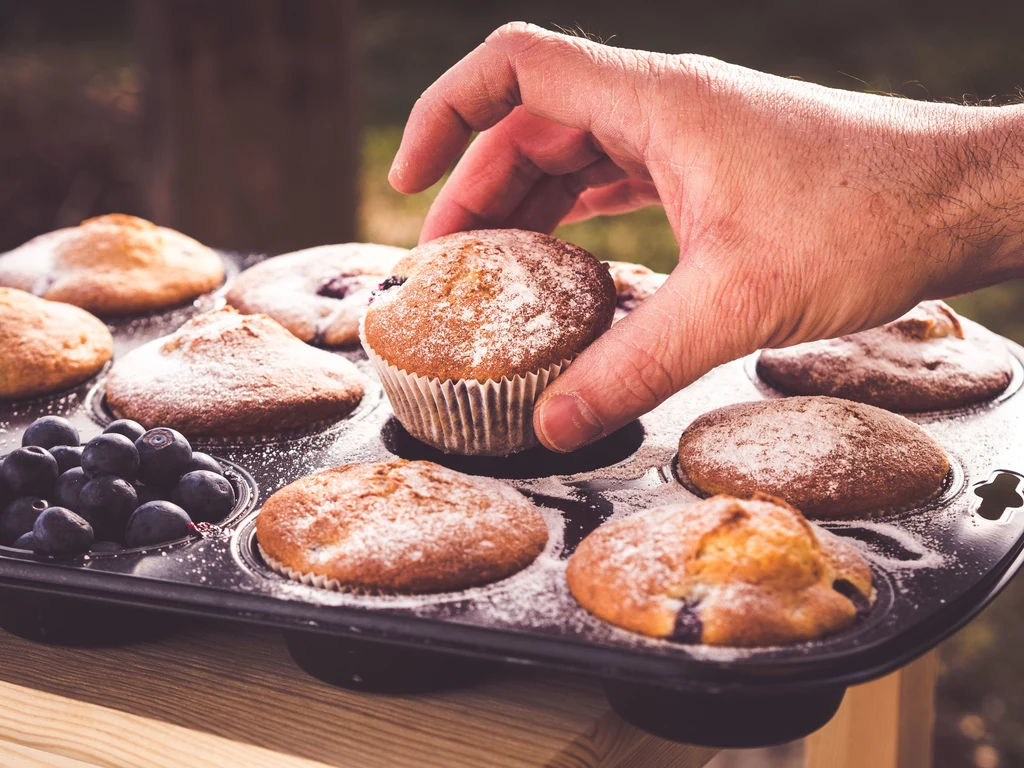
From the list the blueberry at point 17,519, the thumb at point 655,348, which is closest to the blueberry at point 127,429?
the blueberry at point 17,519

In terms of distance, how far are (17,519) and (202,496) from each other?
319 mm

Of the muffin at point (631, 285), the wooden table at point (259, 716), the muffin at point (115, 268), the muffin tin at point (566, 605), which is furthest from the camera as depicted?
the muffin at point (115, 268)

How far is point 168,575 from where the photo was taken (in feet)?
5.81

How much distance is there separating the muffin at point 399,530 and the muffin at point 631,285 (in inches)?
36.2

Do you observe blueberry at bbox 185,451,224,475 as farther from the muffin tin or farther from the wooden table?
the wooden table

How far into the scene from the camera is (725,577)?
1606 millimetres

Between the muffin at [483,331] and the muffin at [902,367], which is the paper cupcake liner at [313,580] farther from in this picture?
the muffin at [902,367]

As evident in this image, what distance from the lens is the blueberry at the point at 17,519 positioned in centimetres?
190

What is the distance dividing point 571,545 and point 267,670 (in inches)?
22.7

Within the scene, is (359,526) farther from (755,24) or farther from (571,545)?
(755,24)

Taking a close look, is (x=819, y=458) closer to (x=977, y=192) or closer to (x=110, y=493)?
(x=977, y=192)

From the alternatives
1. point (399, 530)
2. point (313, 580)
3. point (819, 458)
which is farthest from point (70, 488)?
point (819, 458)

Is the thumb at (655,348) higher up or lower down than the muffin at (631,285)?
higher up

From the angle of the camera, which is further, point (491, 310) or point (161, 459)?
point (491, 310)
